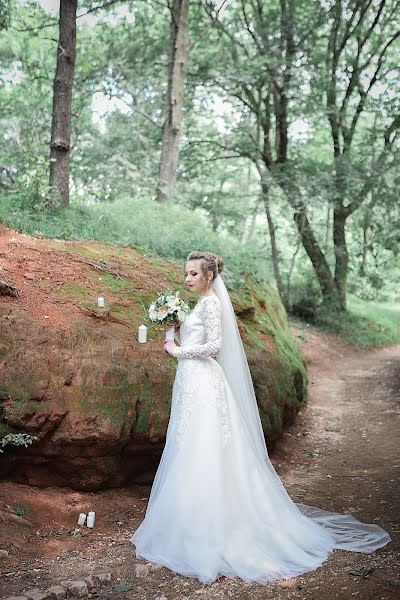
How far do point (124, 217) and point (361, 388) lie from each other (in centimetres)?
617

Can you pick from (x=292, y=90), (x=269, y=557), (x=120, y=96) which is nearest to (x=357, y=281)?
(x=292, y=90)

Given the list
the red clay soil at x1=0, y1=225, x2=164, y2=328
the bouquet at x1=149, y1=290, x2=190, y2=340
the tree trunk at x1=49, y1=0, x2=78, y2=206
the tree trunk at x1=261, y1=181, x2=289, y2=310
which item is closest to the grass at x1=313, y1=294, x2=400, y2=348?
the tree trunk at x1=261, y1=181, x2=289, y2=310

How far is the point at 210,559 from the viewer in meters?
4.20

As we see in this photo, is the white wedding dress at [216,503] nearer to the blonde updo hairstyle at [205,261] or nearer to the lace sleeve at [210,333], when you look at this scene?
the lace sleeve at [210,333]

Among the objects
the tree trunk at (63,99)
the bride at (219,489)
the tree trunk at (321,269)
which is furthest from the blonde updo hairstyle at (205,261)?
the tree trunk at (321,269)

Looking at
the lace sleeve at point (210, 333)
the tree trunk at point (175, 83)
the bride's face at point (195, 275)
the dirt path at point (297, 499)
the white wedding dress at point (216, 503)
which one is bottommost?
the dirt path at point (297, 499)

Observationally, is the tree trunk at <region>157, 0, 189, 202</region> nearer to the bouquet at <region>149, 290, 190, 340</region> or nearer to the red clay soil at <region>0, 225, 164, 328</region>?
the red clay soil at <region>0, 225, 164, 328</region>

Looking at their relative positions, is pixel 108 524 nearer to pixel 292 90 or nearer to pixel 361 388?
pixel 361 388

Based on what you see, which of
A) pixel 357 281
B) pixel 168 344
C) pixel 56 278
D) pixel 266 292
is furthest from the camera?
pixel 357 281

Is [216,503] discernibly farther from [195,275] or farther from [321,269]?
[321,269]

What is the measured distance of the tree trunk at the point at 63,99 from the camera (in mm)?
10086

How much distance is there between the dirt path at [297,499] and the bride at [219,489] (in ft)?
0.51

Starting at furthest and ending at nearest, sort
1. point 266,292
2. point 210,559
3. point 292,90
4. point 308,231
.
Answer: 1. point 308,231
2. point 292,90
3. point 266,292
4. point 210,559

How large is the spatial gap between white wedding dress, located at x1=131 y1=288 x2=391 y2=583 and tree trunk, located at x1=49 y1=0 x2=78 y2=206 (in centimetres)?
628
